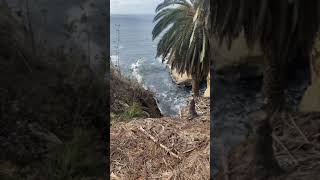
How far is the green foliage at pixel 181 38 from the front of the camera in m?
8.05

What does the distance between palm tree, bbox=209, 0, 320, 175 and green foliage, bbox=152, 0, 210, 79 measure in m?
4.76

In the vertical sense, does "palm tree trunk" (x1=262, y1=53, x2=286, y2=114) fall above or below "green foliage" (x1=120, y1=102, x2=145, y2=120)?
above

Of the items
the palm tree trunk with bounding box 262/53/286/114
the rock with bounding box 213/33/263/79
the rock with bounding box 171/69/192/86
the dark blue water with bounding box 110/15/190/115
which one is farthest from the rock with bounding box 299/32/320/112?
the rock with bounding box 171/69/192/86

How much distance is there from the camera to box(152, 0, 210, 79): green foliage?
8055 mm

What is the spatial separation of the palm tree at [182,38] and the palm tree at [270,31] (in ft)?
15.6

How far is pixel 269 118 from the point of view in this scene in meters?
2.98

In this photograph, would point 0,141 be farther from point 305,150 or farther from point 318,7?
point 318,7

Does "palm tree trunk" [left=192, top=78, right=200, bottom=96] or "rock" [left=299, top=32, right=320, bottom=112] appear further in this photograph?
"palm tree trunk" [left=192, top=78, right=200, bottom=96]

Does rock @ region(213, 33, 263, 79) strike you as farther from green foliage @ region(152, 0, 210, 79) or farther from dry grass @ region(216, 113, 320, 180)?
green foliage @ region(152, 0, 210, 79)

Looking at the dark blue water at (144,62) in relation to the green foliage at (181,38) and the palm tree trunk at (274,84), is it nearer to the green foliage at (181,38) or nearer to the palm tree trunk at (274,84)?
the green foliage at (181,38)

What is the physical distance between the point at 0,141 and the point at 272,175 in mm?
1731

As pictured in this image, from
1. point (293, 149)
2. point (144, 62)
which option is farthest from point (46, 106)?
point (144, 62)

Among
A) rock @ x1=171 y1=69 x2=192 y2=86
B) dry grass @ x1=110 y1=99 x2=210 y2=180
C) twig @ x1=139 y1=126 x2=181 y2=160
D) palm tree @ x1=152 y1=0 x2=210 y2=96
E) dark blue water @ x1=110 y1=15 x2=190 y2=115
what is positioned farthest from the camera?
rock @ x1=171 y1=69 x2=192 y2=86

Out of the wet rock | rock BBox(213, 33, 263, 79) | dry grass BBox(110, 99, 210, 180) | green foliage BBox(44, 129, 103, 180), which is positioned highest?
rock BBox(213, 33, 263, 79)
